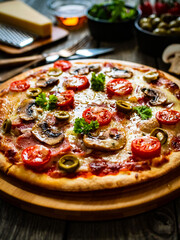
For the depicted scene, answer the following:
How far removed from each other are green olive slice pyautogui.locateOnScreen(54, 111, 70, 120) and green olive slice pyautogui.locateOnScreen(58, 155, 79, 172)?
65 cm

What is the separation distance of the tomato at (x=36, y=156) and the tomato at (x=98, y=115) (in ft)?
2.25

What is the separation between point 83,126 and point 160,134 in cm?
84

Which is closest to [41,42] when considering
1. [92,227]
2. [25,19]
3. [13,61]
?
[25,19]

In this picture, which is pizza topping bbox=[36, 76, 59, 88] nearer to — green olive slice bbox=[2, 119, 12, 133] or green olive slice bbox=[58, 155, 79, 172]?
green olive slice bbox=[2, 119, 12, 133]

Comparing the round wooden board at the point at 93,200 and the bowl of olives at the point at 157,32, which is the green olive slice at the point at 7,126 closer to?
the round wooden board at the point at 93,200

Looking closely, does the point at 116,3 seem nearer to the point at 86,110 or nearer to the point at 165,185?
the point at 86,110

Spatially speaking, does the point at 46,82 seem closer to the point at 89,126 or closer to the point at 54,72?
the point at 54,72

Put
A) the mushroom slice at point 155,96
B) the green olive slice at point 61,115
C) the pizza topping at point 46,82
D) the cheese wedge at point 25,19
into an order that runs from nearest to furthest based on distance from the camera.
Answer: the green olive slice at point 61,115, the mushroom slice at point 155,96, the pizza topping at point 46,82, the cheese wedge at point 25,19

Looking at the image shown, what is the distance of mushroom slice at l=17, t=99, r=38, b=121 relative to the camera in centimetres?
357

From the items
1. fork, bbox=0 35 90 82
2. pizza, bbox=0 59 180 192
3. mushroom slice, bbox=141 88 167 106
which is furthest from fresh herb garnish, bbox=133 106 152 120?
fork, bbox=0 35 90 82

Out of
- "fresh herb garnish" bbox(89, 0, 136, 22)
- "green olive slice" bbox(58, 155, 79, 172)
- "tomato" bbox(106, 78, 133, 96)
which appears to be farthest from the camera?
"fresh herb garnish" bbox(89, 0, 136, 22)

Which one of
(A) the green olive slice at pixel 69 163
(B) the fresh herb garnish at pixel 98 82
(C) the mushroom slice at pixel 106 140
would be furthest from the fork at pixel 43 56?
(A) the green olive slice at pixel 69 163

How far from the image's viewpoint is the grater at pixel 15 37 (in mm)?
5547

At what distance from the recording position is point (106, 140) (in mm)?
3150
